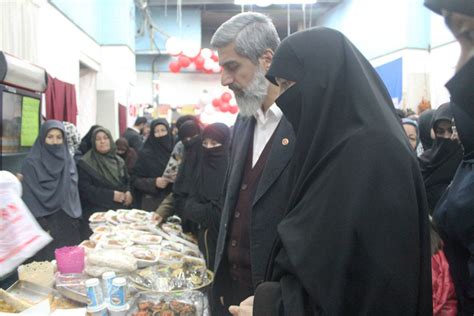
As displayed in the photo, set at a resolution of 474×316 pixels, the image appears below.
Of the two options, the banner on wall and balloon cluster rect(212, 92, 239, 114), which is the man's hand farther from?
balloon cluster rect(212, 92, 239, 114)

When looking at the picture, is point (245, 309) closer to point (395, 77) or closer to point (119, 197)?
point (119, 197)

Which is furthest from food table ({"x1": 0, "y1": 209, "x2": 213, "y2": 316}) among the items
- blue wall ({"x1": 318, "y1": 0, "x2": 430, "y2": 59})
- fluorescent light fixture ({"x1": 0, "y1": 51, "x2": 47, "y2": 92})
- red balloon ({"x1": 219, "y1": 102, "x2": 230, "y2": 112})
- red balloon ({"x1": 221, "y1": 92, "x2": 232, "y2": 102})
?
red balloon ({"x1": 221, "y1": 92, "x2": 232, "y2": 102})

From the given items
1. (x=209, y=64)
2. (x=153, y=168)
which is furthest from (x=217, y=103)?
(x=153, y=168)

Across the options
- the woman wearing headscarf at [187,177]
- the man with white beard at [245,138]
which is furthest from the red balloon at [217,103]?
the man with white beard at [245,138]

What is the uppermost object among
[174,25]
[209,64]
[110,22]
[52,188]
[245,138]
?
[174,25]

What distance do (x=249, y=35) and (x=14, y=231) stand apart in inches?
44.7

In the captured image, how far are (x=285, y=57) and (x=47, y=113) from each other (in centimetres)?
478

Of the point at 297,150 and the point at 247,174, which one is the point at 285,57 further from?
the point at 247,174

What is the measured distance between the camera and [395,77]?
26.7ft

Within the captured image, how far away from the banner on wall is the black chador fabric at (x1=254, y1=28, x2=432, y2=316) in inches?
294

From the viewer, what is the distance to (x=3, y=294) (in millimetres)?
1525

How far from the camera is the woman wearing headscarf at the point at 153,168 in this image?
11.2 feet

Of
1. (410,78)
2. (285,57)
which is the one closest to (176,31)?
(410,78)

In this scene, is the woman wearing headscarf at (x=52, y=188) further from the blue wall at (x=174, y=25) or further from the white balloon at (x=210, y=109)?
the blue wall at (x=174, y=25)
